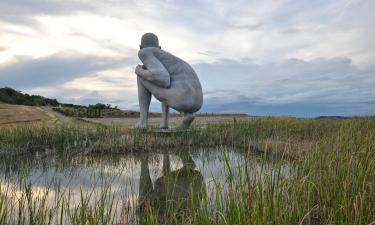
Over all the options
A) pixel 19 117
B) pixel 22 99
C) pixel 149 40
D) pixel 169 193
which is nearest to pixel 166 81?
pixel 149 40

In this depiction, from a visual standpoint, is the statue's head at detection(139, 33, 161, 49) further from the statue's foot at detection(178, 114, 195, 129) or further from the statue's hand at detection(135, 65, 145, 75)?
the statue's foot at detection(178, 114, 195, 129)

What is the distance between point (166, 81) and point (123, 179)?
3.62 meters

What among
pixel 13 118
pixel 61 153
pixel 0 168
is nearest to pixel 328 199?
pixel 0 168

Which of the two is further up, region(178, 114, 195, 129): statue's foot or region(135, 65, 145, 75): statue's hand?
region(135, 65, 145, 75): statue's hand

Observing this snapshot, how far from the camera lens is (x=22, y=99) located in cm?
2180

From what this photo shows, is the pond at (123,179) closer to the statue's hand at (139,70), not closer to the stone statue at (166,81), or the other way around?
the stone statue at (166,81)

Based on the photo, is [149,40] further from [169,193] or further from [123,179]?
[169,193]

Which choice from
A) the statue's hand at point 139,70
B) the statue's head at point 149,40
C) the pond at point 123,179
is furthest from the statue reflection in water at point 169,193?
the statue's head at point 149,40

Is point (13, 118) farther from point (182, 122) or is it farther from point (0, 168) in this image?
point (0, 168)

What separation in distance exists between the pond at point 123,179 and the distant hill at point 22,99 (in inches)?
678

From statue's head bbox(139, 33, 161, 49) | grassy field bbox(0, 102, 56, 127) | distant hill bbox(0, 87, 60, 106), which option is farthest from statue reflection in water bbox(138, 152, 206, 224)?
distant hill bbox(0, 87, 60, 106)

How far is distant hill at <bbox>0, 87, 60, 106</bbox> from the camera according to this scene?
828 inches

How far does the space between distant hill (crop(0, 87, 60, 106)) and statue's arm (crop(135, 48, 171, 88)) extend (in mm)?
16045

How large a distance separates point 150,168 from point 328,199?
2593 mm
